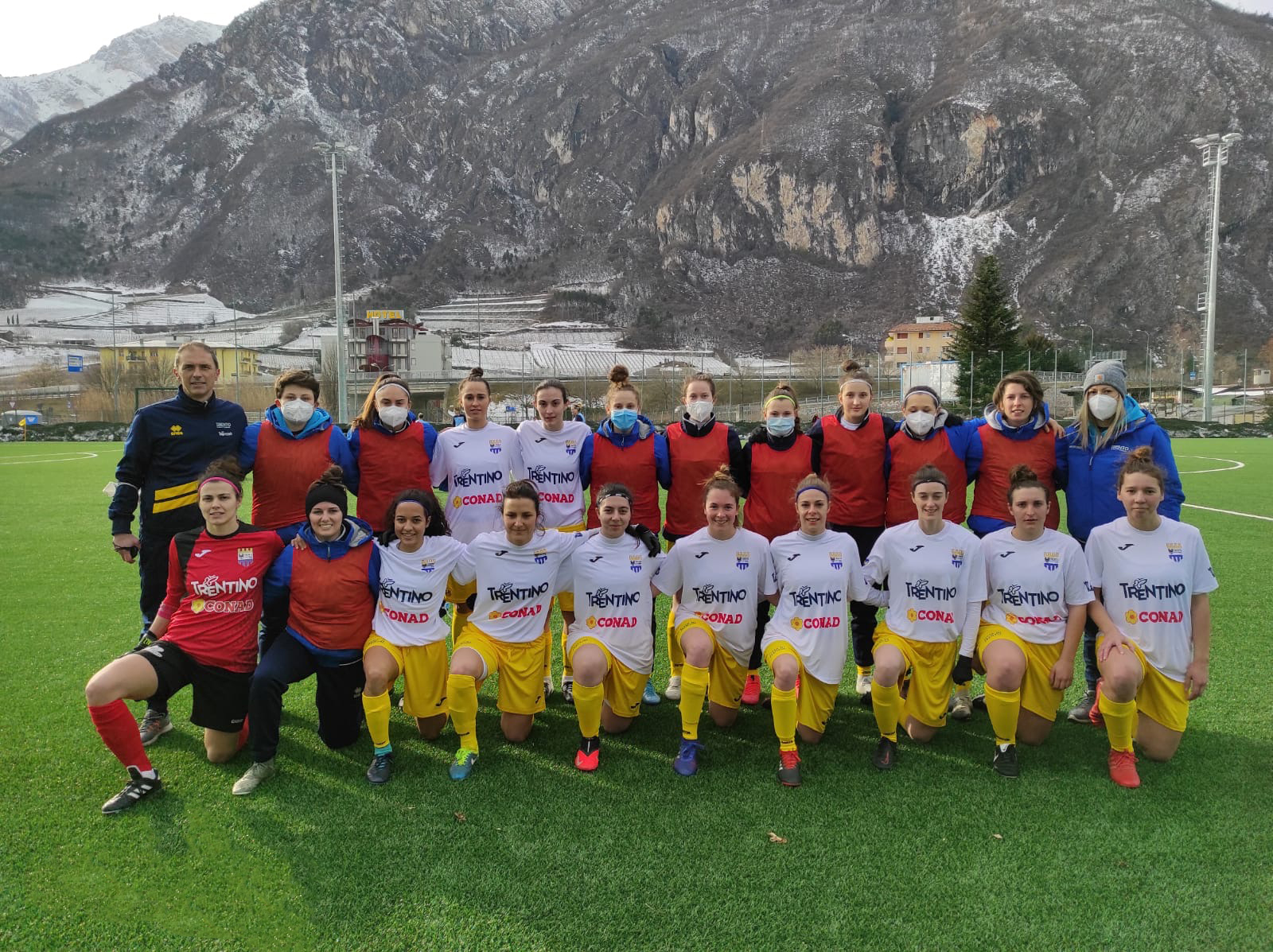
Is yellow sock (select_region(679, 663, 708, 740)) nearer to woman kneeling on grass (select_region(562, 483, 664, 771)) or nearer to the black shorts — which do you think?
woman kneeling on grass (select_region(562, 483, 664, 771))

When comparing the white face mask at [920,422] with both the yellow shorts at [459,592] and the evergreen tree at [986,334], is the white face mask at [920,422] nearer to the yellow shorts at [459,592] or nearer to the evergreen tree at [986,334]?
the yellow shorts at [459,592]

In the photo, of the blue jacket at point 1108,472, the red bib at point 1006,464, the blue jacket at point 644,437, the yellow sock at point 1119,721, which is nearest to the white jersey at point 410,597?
the blue jacket at point 644,437

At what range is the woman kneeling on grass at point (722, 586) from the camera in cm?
398

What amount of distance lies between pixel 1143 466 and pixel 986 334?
138 feet

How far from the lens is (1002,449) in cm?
431

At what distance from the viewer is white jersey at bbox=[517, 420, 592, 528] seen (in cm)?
477

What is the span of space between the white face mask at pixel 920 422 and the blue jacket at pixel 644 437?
1.44 meters

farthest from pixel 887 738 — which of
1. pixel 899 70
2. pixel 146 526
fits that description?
pixel 899 70

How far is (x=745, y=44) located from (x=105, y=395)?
132 meters

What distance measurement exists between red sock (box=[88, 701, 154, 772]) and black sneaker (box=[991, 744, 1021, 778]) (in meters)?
3.86

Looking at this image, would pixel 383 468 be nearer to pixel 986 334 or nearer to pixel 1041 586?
pixel 1041 586

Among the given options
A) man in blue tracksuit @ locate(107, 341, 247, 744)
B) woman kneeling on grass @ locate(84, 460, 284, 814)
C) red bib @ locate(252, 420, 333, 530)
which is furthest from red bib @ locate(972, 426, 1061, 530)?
man in blue tracksuit @ locate(107, 341, 247, 744)

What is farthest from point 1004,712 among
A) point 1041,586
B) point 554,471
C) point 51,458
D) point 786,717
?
point 51,458

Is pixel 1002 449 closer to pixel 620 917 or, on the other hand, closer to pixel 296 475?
pixel 620 917
